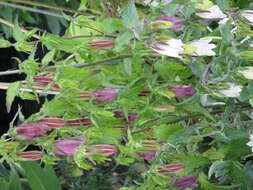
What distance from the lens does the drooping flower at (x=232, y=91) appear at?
1.74 ft

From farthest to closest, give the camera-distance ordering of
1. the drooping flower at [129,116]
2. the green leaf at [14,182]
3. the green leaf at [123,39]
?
the green leaf at [14,182], the drooping flower at [129,116], the green leaf at [123,39]

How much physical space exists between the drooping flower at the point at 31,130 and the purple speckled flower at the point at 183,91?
0.18m

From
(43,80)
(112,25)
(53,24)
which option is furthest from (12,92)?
(53,24)

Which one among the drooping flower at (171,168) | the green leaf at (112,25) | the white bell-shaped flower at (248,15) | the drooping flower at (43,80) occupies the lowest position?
the drooping flower at (171,168)

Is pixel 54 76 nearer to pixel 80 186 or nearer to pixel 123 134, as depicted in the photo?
pixel 123 134

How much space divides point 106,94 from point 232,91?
0.16m

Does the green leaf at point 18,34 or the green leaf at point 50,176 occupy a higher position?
the green leaf at point 18,34

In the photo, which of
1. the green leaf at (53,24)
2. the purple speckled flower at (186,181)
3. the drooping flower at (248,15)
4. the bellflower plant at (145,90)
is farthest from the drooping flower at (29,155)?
the green leaf at (53,24)

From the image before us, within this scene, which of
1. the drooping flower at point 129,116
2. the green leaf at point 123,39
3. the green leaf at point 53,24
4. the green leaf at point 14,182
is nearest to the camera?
the green leaf at point 123,39

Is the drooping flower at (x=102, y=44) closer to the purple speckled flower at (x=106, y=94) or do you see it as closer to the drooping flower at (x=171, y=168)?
the purple speckled flower at (x=106, y=94)

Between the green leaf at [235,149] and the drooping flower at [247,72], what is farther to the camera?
the green leaf at [235,149]

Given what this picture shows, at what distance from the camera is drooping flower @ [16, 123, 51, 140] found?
0.51 m

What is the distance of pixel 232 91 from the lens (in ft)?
1.74

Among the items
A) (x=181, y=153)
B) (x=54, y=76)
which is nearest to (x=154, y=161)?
(x=181, y=153)
